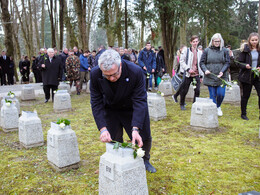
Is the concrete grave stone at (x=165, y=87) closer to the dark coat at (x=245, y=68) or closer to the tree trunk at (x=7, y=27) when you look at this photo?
the dark coat at (x=245, y=68)

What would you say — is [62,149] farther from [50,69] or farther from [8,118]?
[50,69]

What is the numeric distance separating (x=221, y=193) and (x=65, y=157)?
2333mm

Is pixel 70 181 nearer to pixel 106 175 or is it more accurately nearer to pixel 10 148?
pixel 106 175

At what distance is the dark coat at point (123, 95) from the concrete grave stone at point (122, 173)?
386 mm

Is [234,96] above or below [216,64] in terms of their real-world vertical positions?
below

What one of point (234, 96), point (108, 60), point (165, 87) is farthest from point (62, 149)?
point (165, 87)

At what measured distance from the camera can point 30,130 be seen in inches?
188

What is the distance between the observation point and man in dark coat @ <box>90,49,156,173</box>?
110 inches

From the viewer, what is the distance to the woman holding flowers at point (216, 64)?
5.98 m

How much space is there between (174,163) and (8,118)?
4.34 m

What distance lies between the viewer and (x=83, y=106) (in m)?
9.05

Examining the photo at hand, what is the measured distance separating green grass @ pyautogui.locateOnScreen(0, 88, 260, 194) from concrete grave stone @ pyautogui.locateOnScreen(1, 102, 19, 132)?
0.71 ft

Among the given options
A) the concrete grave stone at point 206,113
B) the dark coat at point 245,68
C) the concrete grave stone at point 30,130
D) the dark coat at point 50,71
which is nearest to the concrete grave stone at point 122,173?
the concrete grave stone at point 30,130

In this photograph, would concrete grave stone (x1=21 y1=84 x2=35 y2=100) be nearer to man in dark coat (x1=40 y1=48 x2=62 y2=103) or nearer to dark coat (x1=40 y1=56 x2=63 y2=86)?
man in dark coat (x1=40 y1=48 x2=62 y2=103)
